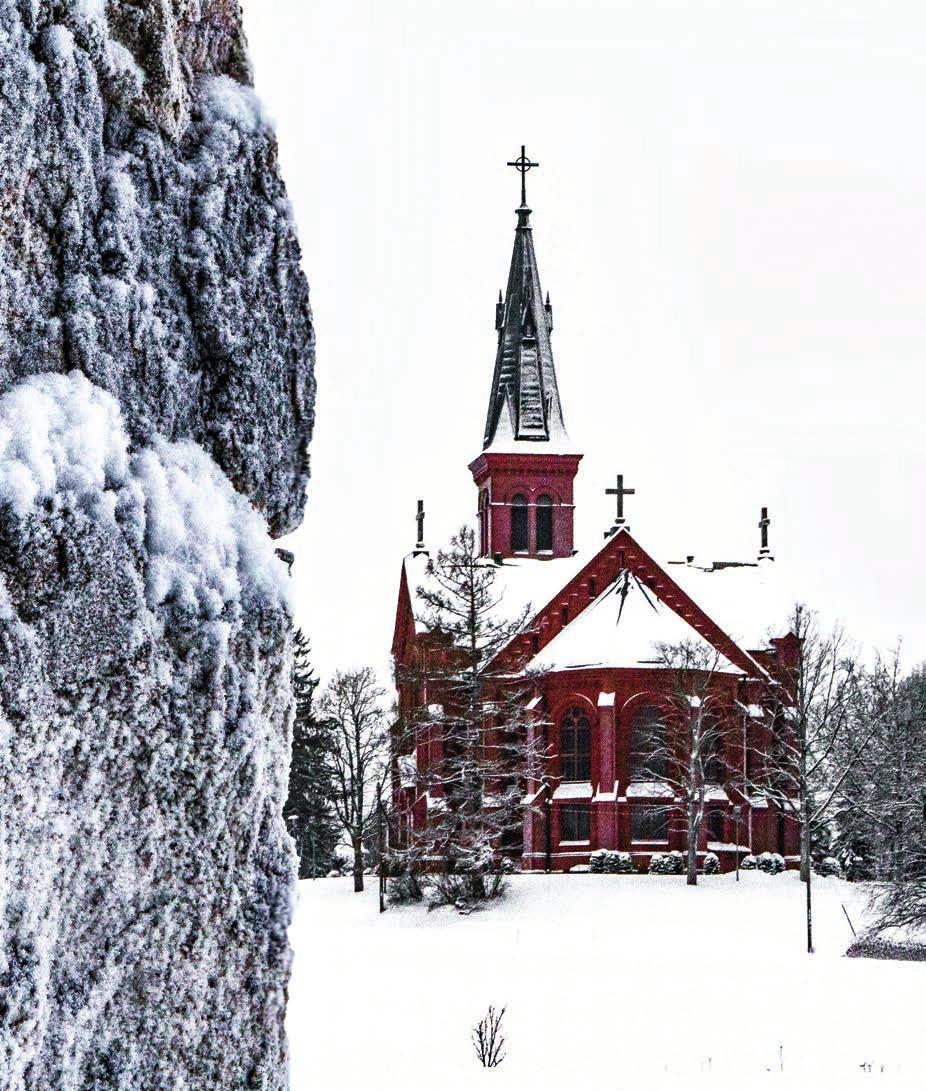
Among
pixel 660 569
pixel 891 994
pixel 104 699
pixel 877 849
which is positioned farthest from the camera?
pixel 660 569

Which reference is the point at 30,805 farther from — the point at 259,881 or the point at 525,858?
the point at 525,858

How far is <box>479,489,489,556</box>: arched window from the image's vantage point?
57250mm

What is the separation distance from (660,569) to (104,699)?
47.3m

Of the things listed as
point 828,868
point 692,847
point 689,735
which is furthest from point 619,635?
point 828,868

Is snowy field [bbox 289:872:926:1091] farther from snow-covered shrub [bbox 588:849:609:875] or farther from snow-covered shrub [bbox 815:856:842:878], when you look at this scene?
snow-covered shrub [bbox 815:856:842:878]

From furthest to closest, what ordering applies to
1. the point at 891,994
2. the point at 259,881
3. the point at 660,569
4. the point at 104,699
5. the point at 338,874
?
the point at 338,874
the point at 660,569
the point at 891,994
the point at 259,881
the point at 104,699

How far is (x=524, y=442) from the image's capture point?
57.0 m

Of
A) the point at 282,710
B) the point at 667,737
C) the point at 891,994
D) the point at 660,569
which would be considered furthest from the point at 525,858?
the point at 282,710

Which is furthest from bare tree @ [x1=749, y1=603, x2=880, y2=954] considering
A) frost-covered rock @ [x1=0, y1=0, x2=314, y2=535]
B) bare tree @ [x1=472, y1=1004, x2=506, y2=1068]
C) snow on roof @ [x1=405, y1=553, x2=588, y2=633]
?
frost-covered rock @ [x1=0, y1=0, x2=314, y2=535]

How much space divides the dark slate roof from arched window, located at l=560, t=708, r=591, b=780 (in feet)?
42.5

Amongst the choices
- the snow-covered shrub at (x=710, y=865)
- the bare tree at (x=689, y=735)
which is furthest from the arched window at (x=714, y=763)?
the snow-covered shrub at (x=710, y=865)

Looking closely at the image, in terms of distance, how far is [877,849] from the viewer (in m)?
46.1

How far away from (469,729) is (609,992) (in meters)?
16.7

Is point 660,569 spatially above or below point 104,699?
above
